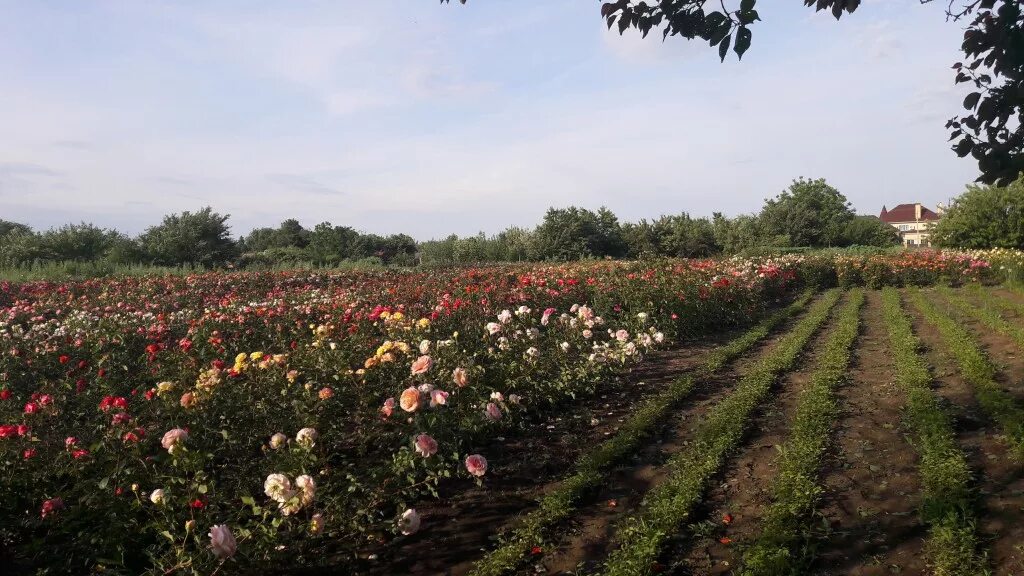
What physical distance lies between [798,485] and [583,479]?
113 centimetres

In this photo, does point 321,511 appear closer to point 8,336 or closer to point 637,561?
point 637,561

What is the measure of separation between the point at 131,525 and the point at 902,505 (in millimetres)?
3581

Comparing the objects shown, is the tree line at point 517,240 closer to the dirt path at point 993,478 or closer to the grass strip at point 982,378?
the grass strip at point 982,378

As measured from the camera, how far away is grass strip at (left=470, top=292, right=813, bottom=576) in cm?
270

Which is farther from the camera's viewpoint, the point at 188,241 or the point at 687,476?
the point at 188,241

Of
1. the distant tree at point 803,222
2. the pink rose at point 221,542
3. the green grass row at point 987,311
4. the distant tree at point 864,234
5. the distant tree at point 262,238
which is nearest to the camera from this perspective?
the pink rose at point 221,542

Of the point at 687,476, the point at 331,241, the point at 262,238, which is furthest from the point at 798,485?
the point at 262,238

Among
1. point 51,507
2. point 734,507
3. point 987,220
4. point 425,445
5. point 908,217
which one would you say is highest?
point 908,217

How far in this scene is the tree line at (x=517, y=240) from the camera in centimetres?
2089

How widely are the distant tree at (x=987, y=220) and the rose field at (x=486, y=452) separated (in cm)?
1935

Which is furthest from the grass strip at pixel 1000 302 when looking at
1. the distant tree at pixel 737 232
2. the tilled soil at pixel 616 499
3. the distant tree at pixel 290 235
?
the distant tree at pixel 290 235

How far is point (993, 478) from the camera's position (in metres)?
3.37

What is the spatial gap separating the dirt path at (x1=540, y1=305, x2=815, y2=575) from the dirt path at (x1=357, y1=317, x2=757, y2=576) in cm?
31

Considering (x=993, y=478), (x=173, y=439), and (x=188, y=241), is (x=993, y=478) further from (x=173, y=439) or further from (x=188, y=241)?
(x=188, y=241)
